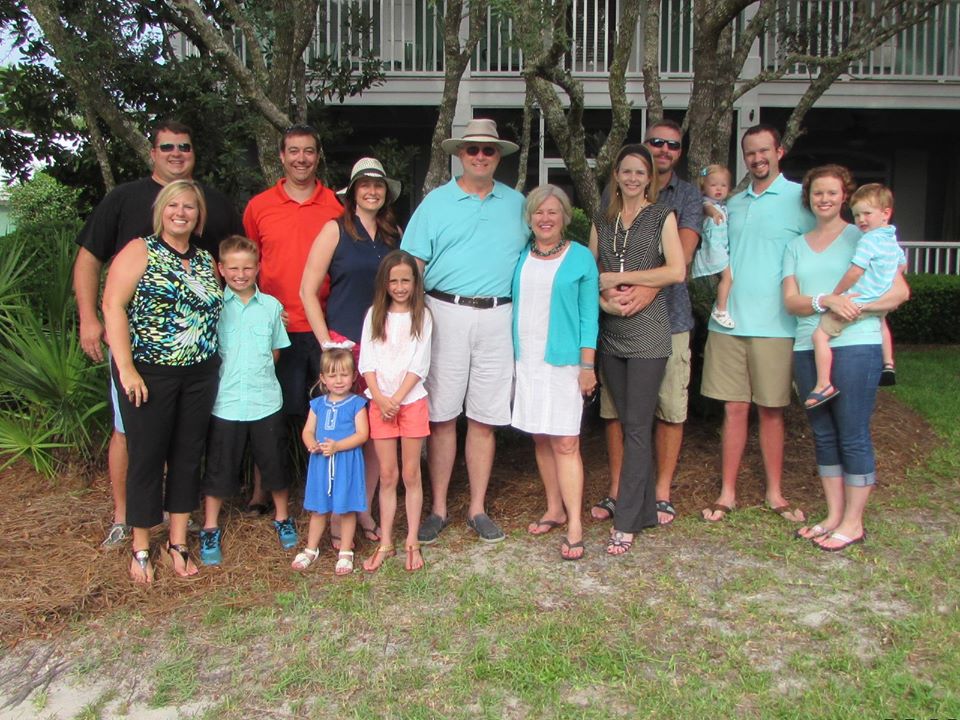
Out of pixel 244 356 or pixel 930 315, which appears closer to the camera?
pixel 244 356

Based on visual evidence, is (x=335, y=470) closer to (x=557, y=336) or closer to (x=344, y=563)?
(x=344, y=563)

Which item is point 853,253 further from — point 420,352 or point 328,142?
point 328,142

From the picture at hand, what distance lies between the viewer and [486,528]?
430 cm

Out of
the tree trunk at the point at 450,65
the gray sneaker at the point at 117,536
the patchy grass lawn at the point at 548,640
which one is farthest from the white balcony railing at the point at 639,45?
the patchy grass lawn at the point at 548,640

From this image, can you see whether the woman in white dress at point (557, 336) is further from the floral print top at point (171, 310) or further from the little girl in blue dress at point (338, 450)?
the floral print top at point (171, 310)

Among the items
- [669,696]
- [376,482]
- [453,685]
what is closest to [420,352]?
[376,482]

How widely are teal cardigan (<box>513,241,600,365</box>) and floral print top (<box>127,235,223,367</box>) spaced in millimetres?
1606

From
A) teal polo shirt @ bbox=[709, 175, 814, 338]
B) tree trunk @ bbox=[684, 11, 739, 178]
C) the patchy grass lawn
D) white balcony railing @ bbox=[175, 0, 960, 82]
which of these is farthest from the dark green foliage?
teal polo shirt @ bbox=[709, 175, 814, 338]

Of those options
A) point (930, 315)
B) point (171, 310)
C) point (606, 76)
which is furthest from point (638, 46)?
point (171, 310)

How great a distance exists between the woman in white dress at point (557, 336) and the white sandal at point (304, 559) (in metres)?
1.18

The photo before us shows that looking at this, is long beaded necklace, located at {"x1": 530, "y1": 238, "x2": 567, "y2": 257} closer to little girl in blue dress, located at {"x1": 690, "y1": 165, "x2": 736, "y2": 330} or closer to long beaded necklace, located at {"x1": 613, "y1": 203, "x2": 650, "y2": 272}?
long beaded necklace, located at {"x1": 613, "y1": 203, "x2": 650, "y2": 272}

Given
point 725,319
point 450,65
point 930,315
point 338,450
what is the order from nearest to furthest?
point 338,450, point 725,319, point 450,65, point 930,315

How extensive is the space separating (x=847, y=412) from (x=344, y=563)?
2.52 m

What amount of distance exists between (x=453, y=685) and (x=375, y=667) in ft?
1.07
